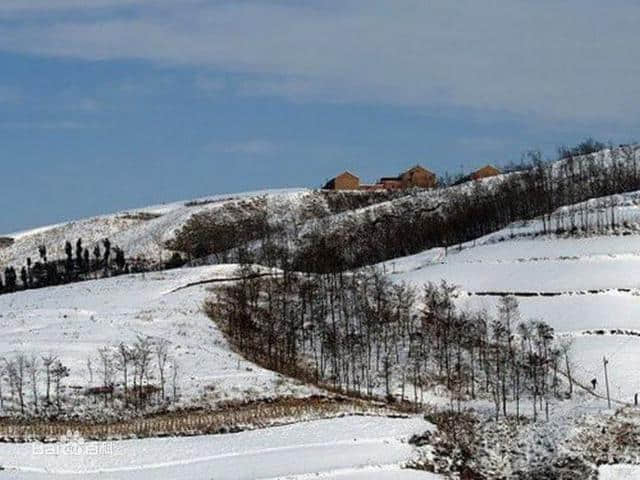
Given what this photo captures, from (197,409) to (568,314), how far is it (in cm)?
3141

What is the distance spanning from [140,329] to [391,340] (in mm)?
16972

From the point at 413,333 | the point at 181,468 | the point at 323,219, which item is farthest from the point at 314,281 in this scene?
the point at 323,219

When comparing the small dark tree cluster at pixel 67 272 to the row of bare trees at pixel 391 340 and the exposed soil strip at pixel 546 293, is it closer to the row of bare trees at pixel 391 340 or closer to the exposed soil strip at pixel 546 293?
the row of bare trees at pixel 391 340

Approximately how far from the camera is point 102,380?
55875 millimetres

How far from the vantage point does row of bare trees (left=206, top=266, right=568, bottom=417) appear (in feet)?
199

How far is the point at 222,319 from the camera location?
242 feet

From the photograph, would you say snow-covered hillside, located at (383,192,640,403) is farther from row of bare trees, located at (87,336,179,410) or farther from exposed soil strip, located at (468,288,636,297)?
row of bare trees, located at (87,336,179,410)

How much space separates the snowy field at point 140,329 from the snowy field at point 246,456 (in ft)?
34.9

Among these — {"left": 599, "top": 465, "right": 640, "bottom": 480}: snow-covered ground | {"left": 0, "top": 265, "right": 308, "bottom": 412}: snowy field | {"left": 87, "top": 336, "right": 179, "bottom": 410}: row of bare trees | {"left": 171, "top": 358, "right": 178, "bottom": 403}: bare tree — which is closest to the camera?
{"left": 599, "top": 465, "right": 640, "bottom": 480}: snow-covered ground

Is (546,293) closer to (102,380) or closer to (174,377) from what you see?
(174,377)

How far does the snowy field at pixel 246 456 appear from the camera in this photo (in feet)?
123

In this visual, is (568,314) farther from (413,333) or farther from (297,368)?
(297,368)

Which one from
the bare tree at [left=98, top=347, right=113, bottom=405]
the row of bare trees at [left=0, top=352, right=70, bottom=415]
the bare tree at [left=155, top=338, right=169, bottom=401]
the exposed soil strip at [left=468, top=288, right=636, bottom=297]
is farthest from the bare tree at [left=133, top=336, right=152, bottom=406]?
the exposed soil strip at [left=468, top=288, right=636, bottom=297]

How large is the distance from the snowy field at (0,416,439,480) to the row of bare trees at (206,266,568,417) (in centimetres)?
1258
